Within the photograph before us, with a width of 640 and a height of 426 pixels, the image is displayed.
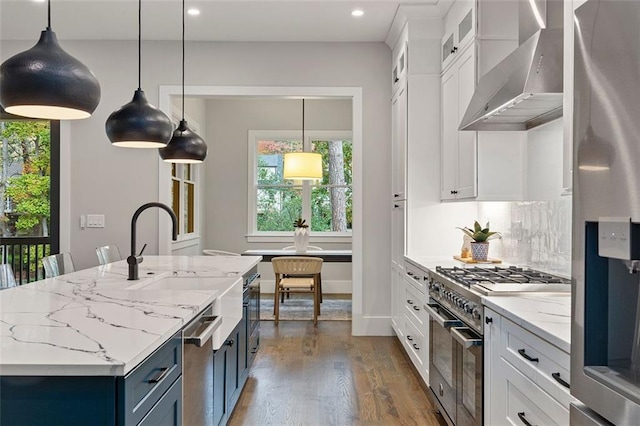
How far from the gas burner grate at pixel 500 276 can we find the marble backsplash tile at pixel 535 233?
11 cm

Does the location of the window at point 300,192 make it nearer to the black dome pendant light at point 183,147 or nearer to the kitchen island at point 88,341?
the black dome pendant light at point 183,147

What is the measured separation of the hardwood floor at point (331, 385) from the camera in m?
2.91

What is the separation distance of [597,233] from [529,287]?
1.23m

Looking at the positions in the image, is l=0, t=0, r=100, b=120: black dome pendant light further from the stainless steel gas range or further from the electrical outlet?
the electrical outlet

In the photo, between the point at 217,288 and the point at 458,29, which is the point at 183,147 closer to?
the point at 217,288

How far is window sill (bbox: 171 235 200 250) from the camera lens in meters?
5.67

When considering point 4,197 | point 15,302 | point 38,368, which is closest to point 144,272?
point 15,302

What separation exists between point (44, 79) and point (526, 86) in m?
1.89

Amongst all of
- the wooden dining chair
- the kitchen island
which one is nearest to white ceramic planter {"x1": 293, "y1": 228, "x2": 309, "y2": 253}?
the wooden dining chair

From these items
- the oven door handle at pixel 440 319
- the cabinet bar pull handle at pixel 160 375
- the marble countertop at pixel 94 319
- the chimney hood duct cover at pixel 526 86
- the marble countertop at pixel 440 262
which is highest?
the chimney hood duct cover at pixel 526 86

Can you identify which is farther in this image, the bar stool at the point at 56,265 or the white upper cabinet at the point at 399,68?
the white upper cabinet at the point at 399,68

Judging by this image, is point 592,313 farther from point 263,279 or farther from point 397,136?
point 263,279

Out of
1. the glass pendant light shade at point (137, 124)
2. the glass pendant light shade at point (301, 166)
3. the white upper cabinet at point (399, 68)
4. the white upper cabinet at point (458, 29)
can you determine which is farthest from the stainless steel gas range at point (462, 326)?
the glass pendant light shade at point (301, 166)

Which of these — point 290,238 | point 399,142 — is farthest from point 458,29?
point 290,238
